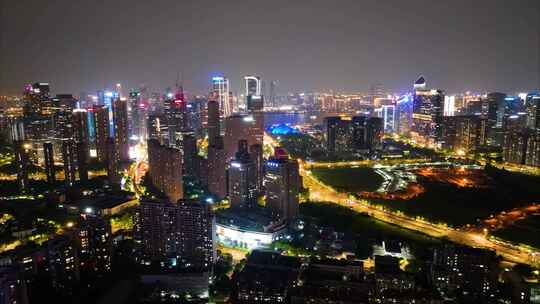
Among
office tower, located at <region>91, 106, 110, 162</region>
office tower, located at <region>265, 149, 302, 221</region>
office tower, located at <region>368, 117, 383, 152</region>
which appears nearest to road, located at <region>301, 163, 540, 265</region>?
office tower, located at <region>265, 149, 302, 221</region>

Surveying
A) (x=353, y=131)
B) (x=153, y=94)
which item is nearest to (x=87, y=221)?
(x=353, y=131)

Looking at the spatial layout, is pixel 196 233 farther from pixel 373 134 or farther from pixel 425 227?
pixel 373 134

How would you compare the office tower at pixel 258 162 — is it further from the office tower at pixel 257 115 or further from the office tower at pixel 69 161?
the office tower at pixel 69 161

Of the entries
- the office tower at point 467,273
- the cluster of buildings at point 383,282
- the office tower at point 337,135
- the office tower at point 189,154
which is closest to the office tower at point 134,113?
the office tower at point 189,154

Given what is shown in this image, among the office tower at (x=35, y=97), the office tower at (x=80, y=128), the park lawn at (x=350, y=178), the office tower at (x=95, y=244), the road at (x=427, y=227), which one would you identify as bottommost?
the road at (x=427, y=227)

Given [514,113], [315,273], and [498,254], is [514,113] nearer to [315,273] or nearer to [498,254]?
[498,254]

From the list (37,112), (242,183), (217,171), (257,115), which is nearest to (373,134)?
(257,115)
